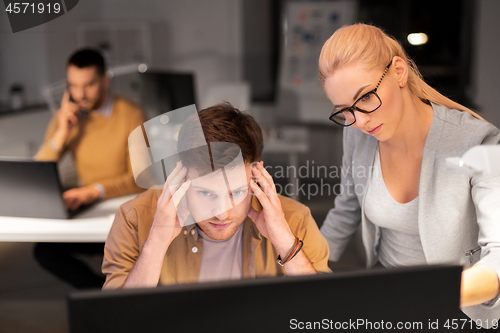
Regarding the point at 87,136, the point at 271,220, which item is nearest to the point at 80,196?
the point at 87,136

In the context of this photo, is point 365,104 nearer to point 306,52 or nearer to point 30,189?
point 306,52

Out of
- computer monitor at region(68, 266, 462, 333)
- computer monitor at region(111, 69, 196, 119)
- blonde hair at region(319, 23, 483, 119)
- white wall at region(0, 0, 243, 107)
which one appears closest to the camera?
computer monitor at region(68, 266, 462, 333)

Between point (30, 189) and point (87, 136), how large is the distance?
22cm

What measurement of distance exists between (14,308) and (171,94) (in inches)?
30.7

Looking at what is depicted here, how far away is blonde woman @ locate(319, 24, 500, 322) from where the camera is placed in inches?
30.6

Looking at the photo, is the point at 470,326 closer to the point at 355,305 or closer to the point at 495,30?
the point at 355,305

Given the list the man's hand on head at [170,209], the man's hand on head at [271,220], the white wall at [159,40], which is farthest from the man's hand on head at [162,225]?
the white wall at [159,40]

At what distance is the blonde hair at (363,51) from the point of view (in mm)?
772

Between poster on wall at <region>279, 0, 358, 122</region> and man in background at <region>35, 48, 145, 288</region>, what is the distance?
50cm

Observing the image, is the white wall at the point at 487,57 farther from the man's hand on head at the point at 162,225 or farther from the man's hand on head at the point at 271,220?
the man's hand on head at the point at 162,225

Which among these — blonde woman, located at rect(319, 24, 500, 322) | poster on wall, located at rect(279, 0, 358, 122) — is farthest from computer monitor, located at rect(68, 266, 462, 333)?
poster on wall, located at rect(279, 0, 358, 122)

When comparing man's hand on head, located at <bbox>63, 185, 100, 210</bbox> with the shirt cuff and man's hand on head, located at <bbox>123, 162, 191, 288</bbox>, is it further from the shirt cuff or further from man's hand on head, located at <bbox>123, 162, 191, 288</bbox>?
man's hand on head, located at <bbox>123, 162, 191, 288</bbox>

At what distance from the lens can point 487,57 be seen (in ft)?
3.86

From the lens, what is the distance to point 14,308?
121cm
